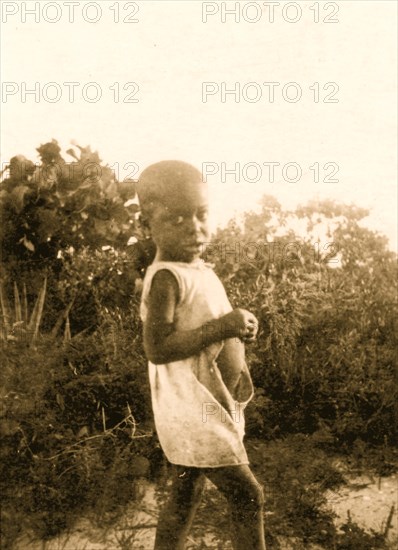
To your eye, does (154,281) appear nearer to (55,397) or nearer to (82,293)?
(55,397)

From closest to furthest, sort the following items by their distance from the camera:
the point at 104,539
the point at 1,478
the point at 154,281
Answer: the point at 154,281
the point at 104,539
the point at 1,478

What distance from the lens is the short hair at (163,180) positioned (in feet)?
7.63

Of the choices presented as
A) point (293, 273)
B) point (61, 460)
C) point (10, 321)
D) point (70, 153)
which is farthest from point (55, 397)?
point (293, 273)

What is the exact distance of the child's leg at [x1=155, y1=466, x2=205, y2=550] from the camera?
2.45 m

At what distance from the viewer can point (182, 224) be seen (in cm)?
236

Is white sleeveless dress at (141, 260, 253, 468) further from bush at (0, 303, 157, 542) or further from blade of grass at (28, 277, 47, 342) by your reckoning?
blade of grass at (28, 277, 47, 342)

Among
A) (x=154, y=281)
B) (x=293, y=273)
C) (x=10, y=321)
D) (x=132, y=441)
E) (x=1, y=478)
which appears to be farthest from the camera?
(x=293, y=273)

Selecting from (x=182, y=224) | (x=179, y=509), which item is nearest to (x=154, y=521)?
(x=179, y=509)

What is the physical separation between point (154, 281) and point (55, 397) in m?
1.77

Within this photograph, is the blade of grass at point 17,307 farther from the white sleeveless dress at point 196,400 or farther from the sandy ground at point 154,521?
the white sleeveless dress at point 196,400

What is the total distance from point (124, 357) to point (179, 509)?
5.64 feet

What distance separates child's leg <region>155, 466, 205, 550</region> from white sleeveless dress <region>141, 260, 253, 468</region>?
0.09 m

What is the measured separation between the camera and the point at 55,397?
383 cm

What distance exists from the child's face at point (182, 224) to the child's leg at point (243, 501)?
2.58 feet
